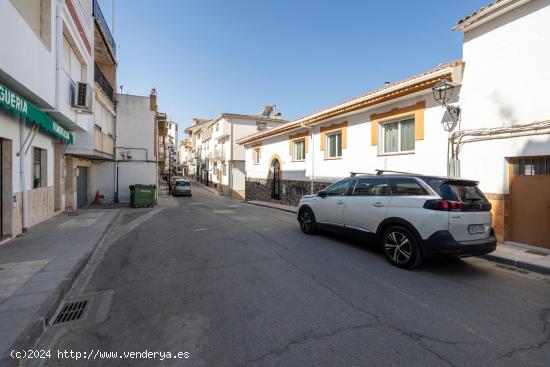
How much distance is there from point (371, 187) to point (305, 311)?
362 cm

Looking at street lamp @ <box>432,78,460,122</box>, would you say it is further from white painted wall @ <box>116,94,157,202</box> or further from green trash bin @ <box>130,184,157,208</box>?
white painted wall @ <box>116,94,157,202</box>

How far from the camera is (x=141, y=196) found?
611 inches

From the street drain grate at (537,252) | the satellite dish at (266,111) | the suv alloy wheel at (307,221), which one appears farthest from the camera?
the satellite dish at (266,111)

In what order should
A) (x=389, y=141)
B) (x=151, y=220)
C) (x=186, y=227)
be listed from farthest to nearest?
1. (x=151, y=220)
2. (x=389, y=141)
3. (x=186, y=227)

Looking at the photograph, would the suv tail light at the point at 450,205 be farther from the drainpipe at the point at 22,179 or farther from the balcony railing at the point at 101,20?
the balcony railing at the point at 101,20

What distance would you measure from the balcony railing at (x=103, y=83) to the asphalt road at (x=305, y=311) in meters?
11.3

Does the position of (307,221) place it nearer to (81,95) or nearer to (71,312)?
(71,312)

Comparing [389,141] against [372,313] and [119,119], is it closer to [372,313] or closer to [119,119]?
[372,313]

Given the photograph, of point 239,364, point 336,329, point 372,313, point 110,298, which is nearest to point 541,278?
point 372,313

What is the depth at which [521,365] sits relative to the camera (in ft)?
8.38

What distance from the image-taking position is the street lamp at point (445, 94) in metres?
7.76

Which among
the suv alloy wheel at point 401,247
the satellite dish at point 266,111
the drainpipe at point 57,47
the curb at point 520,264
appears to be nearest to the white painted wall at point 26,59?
the drainpipe at point 57,47

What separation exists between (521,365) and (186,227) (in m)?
8.53

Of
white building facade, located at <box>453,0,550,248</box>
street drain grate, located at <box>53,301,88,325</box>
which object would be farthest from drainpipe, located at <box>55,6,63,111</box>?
white building facade, located at <box>453,0,550,248</box>
